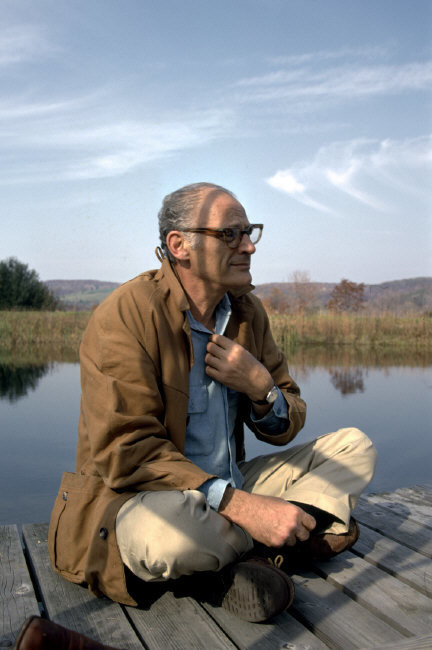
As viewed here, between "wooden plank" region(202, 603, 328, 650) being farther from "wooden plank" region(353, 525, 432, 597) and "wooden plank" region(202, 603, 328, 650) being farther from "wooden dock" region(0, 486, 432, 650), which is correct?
"wooden plank" region(353, 525, 432, 597)

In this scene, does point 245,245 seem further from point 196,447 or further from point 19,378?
point 19,378

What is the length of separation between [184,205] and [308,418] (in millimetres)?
4848

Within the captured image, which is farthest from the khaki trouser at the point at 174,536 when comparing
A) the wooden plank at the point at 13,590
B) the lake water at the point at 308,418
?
the lake water at the point at 308,418

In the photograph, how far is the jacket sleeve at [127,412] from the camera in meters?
1.59

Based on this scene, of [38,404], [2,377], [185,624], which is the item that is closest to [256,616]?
[185,624]

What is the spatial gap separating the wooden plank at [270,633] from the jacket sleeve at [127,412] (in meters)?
0.35

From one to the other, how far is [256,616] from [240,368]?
728mm

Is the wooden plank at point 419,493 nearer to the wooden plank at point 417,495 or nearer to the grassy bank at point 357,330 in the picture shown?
the wooden plank at point 417,495

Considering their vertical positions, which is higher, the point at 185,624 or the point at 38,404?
the point at 185,624

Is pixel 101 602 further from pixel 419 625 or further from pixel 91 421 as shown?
pixel 419 625

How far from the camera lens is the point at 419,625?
1.52 metres

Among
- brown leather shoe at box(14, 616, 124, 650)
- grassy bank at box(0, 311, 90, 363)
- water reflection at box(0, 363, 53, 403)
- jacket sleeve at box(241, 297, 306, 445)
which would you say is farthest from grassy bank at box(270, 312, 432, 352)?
brown leather shoe at box(14, 616, 124, 650)

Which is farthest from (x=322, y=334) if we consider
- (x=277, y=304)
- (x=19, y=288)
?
(x=19, y=288)

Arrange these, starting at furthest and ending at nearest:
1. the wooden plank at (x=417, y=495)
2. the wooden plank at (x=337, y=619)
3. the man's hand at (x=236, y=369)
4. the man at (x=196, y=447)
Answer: the wooden plank at (x=417, y=495) < the man's hand at (x=236, y=369) < the man at (x=196, y=447) < the wooden plank at (x=337, y=619)
